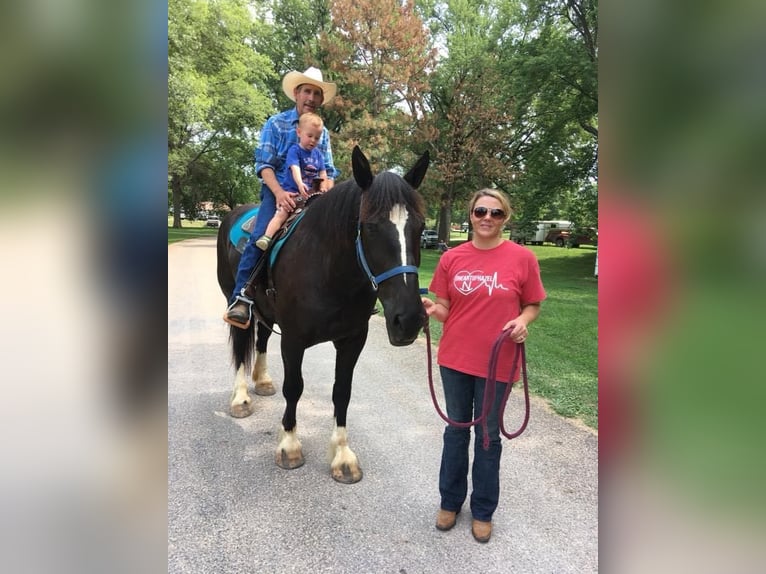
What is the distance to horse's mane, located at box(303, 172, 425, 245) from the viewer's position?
243 cm

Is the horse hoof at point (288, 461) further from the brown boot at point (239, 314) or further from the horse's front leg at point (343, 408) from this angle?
the brown boot at point (239, 314)

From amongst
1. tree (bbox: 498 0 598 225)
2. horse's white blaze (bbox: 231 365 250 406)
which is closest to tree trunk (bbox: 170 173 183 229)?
tree (bbox: 498 0 598 225)

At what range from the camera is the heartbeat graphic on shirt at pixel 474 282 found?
244 centimetres

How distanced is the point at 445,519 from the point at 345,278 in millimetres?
1644

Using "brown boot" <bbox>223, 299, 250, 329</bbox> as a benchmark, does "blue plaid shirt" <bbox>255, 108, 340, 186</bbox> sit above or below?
above

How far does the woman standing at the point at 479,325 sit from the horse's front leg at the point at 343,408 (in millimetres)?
836

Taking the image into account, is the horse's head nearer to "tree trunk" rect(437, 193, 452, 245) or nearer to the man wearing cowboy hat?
the man wearing cowboy hat

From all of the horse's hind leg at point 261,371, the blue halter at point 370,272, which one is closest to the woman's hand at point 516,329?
the blue halter at point 370,272

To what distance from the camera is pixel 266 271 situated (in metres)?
3.76

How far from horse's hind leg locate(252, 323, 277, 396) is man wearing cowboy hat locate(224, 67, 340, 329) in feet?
3.37

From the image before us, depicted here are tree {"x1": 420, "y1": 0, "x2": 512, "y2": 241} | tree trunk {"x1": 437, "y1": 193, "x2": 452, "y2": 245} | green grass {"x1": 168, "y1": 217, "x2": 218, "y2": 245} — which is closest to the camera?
tree {"x1": 420, "y1": 0, "x2": 512, "y2": 241}

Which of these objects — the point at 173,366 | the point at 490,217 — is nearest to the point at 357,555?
the point at 490,217
